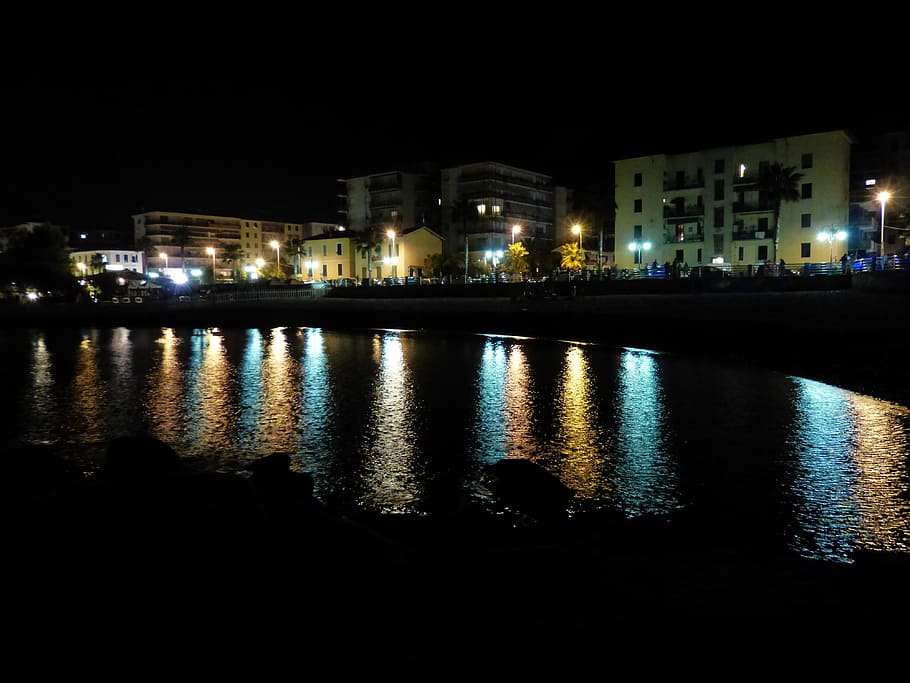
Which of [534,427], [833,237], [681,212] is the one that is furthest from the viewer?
[681,212]

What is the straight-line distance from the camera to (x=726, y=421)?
15500 mm

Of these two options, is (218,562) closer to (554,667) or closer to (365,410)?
(554,667)

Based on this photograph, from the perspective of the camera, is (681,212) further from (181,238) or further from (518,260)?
(181,238)

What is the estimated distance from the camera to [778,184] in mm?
60781

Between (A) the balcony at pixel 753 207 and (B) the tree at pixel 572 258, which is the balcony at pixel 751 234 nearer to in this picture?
(A) the balcony at pixel 753 207

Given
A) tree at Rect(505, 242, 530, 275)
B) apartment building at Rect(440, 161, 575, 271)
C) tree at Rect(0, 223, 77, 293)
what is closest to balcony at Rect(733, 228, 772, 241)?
tree at Rect(505, 242, 530, 275)

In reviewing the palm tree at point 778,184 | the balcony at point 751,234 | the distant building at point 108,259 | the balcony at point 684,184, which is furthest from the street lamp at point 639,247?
the distant building at point 108,259

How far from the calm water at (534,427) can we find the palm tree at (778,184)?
40.5 metres

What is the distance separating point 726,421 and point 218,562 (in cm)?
1262

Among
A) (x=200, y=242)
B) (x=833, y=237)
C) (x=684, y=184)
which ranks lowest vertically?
(x=833, y=237)

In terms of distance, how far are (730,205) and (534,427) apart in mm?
59230

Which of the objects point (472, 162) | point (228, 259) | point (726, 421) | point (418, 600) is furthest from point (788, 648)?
point (228, 259)

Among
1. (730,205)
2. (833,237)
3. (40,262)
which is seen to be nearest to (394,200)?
(40,262)

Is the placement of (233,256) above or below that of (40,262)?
above
